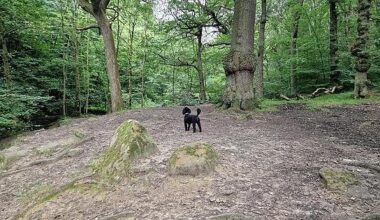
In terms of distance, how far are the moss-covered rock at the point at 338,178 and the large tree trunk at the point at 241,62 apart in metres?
5.32

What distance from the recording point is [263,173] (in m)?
3.98

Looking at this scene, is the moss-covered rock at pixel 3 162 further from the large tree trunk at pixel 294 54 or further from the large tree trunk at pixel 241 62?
the large tree trunk at pixel 294 54

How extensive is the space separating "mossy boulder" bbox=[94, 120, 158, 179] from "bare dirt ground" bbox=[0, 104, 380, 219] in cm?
14

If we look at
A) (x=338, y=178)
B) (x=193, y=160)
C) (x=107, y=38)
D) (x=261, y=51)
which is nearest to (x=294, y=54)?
(x=261, y=51)

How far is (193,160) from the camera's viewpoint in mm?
3994

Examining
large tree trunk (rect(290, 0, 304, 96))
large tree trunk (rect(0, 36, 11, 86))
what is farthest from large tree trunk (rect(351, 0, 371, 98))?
large tree trunk (rect(0, 36, 11, 86))

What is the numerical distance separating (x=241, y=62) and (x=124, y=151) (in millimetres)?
5569

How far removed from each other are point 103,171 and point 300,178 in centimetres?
256

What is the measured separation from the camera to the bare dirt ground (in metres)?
3.15

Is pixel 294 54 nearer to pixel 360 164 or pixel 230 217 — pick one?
pixel 360 164

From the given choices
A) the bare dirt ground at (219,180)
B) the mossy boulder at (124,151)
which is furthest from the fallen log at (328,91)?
the mossy boulder at (124,151)

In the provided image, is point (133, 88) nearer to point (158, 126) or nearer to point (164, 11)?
point (164, 11)

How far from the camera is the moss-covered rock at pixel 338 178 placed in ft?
11.4

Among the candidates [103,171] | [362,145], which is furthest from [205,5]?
[103,171]
